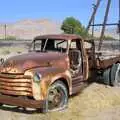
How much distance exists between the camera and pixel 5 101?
10766 mm

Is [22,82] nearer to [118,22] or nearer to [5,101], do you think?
[5,101]

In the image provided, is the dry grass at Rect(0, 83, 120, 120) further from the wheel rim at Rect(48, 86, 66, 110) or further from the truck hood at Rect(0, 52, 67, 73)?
the truck hood at Rect(0, 52, 67, 73)

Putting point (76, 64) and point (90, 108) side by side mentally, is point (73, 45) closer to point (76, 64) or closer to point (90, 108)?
point (76, 64)

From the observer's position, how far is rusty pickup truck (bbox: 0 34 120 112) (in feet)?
34.5

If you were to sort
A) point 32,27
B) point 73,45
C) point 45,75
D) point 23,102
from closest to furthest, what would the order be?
point 23,102 → point 45,75 → point 73,45 → point 32,27

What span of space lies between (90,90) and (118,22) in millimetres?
10784

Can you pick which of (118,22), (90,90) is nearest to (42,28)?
(118,22)

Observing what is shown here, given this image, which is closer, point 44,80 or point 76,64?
point 44,80

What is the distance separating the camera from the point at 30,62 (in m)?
10.9

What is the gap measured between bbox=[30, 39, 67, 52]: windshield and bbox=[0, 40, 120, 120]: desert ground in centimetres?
147

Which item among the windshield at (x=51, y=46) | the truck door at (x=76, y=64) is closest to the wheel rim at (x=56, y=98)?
the truck door at (x=76, y=64)

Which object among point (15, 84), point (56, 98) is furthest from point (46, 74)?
point (56, 98)

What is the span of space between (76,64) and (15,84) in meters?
2.56

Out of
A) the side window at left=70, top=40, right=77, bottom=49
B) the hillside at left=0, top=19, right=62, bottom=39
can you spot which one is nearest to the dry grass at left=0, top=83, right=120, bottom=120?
the side window at left=70, top=40, right=77, bottom=49
